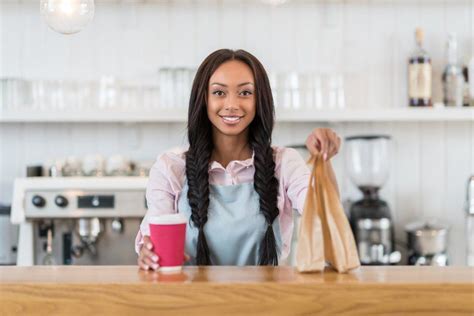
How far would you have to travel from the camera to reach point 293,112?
3.29 m

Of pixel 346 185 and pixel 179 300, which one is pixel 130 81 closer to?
pixel 346 185

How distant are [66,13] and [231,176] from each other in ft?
1.69

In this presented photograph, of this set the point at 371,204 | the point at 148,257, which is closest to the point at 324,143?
the point at 148,257

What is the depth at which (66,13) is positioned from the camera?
160 cm

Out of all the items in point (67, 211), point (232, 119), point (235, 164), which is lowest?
point (67, 211)

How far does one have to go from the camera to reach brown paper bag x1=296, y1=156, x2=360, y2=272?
1320 millimetres

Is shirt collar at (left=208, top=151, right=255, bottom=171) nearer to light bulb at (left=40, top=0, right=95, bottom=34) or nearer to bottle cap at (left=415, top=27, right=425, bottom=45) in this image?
light bulb at (left=40, top=0, right=95, bottom=34)

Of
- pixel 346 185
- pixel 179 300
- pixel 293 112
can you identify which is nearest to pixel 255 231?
pixel 179 300

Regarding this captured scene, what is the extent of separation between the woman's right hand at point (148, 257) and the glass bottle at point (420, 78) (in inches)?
89.3

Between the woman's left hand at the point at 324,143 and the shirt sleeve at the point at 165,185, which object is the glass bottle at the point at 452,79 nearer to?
the shirt sleeve at the point at 165,185

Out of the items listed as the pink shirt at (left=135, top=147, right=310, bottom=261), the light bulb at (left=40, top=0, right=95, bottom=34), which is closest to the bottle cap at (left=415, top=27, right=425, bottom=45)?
the pink shirt at (left=135, top=147, right=310, bottom=261)

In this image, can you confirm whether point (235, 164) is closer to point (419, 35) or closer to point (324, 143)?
point (324, 143)

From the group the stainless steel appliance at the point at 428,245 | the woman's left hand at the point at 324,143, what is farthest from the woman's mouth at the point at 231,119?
the stainless steel appliance at the point at 428,245

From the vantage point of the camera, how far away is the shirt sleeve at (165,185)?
170 cm
